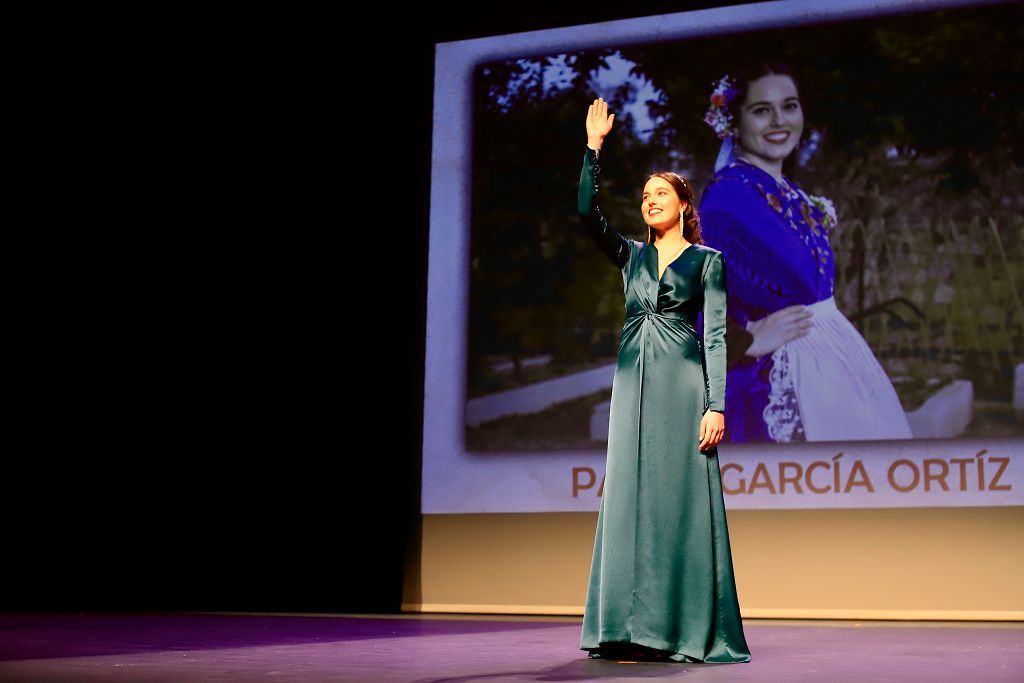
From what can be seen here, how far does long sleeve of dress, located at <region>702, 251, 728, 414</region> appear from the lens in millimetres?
2773

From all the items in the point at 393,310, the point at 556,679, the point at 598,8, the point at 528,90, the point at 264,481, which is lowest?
the point at 556,679

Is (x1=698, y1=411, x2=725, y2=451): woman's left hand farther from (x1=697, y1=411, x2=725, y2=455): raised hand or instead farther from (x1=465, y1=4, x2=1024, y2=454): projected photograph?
(x1=465, y1=4, x2=1024, y2=454): projected photograph

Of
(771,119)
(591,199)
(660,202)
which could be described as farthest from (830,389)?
(591,199)

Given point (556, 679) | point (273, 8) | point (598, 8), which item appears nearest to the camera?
point (556, 679)

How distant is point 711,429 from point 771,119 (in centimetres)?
232

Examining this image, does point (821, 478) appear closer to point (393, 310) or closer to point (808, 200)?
point (808, 200)

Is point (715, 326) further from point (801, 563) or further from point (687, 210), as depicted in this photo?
point (801, 563)

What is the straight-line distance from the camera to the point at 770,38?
4.76 meters

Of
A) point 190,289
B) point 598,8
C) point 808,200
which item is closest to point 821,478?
point 808,200

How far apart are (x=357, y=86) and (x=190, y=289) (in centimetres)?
117

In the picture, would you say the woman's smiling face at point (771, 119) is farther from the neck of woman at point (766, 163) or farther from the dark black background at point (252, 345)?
the dark black background at point (252, 345)

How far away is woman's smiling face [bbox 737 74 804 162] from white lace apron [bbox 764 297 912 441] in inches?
24.4

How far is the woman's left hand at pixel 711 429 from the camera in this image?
274 centimetres

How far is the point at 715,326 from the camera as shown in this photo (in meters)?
2.82
